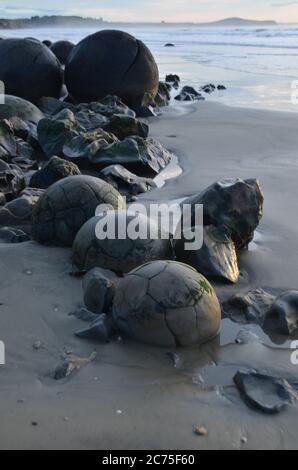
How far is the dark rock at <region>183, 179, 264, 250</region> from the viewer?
13.7 ft

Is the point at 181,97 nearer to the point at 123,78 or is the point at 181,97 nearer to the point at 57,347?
the point at 123,78

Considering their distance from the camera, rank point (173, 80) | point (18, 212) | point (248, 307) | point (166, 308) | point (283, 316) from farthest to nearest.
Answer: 1. point (173, 80)
2. point (18, 212)
3. point (248, 307)
4. point (283, 316)
5. point (166, 308)

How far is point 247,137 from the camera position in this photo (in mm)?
8352

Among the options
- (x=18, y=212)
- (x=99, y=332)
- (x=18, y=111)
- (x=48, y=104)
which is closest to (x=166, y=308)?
(x=99, y=332)

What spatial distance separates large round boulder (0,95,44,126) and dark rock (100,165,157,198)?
2618 millimetres

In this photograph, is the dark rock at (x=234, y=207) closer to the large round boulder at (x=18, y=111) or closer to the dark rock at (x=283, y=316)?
the dark rock at (x=283, y=316)

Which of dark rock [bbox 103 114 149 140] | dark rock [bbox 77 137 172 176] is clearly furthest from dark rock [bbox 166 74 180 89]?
dark rock [bbox 77 137 172 176]

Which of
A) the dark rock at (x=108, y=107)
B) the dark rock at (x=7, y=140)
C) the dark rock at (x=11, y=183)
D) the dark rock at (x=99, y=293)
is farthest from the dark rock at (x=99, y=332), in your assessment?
A: the dark rock at (x=108, y=107)

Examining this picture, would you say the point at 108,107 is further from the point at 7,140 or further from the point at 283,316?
the point at 283,316

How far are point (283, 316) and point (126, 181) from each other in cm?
295

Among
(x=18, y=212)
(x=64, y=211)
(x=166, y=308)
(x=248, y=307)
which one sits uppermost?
(x=166, y=308)

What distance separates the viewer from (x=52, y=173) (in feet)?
18.5

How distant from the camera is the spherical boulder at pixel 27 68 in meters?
10.1

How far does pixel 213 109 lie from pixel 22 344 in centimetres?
848
